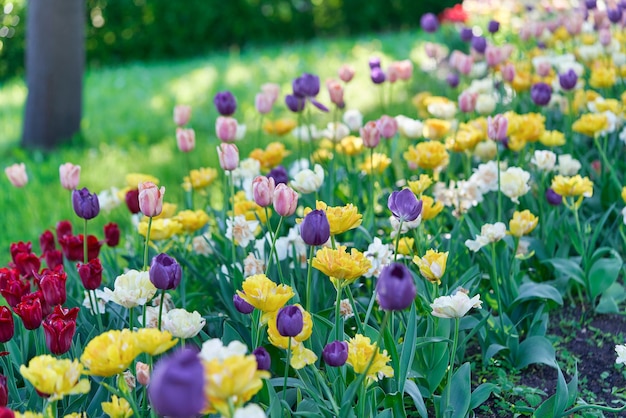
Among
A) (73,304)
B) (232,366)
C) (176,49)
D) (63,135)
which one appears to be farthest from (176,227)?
(176,49)

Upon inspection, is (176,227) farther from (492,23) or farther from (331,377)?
(492,23)

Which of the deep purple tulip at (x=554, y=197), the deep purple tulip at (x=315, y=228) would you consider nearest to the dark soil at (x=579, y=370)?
the deep purple tulip at (x=554, y=197)

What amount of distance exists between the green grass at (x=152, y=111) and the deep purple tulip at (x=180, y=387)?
261 cm

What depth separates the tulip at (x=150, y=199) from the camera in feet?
5.84

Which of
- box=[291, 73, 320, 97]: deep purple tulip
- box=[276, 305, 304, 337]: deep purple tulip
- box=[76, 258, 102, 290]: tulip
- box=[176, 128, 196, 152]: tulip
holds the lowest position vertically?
box=[76, 258, 102, 290]: tulip

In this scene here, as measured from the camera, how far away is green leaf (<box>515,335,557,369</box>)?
6.53ft

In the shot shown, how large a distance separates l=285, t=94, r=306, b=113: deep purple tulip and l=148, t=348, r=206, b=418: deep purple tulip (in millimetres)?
1920

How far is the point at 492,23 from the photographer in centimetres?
377

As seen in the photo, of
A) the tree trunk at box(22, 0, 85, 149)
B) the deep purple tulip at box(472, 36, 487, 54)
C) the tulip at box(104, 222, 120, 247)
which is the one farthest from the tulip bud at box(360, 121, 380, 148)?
the tree trunk at box(22, 0, 85, 149)

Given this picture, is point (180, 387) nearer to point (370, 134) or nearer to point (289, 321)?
point (289, 321)

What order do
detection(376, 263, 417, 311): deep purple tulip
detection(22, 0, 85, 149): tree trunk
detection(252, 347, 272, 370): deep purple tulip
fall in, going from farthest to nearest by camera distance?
detection(22, 0, 85, 149): tree trunk → detection(252, 347, 272, 370): deep purple tulip → detection(376, 263, 417, 311): deep purple tulip

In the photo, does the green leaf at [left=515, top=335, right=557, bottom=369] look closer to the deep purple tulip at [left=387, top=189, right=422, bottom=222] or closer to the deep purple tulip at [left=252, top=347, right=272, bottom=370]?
the deep purple tulip at [left=387, top=189, right=422, bottom=222]

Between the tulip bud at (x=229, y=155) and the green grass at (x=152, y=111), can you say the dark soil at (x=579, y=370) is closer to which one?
the tulip bud at (x=229, y=155)

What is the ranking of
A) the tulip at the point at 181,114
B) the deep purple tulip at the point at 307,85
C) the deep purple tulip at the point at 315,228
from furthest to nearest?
the tulip at the point at 181,114 → the deep purple tulip at the point at 307,85 → the deep purple tulip at the point at 315,228
